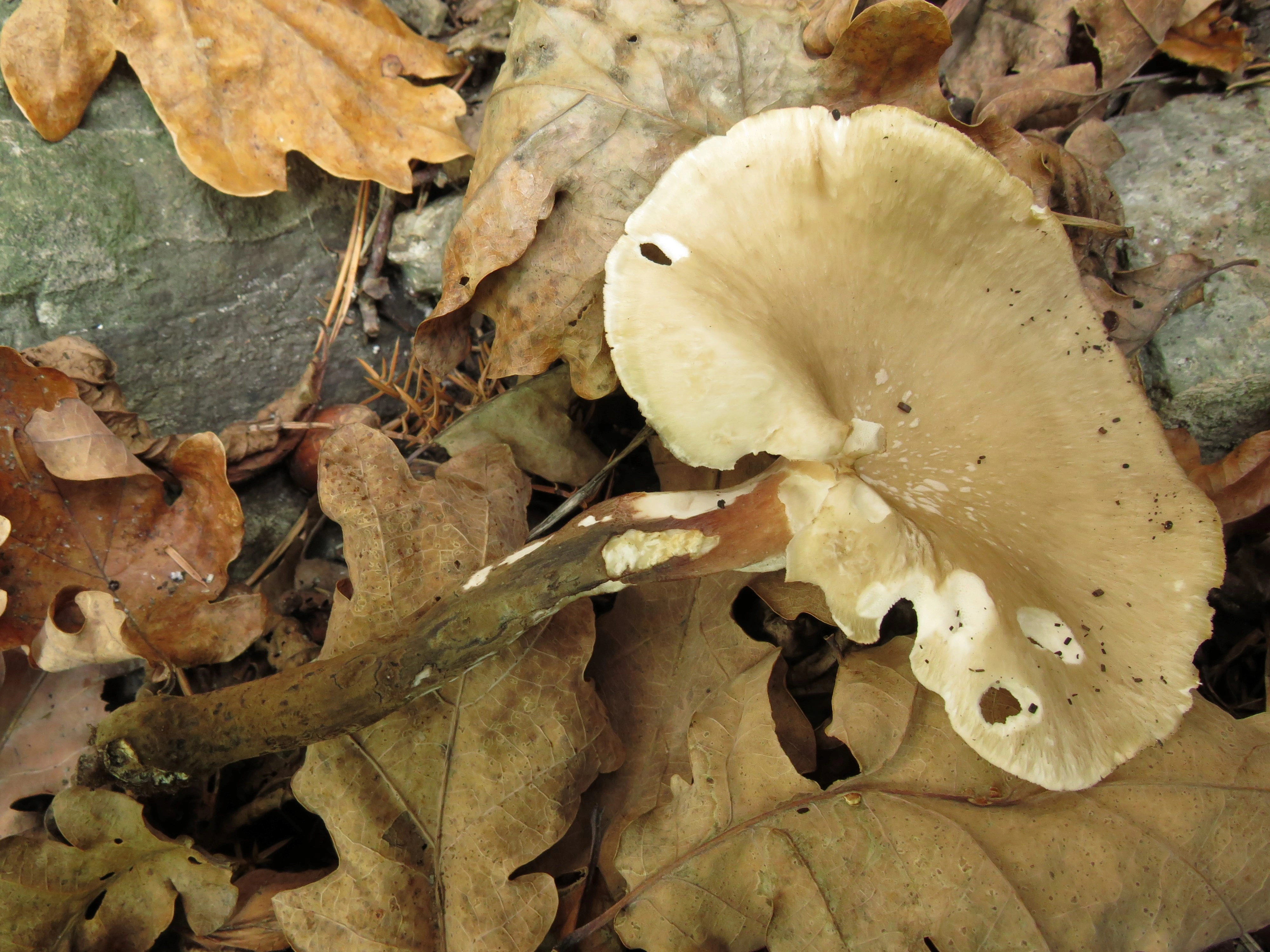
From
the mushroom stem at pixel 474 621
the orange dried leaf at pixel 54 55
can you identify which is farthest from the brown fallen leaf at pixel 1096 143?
the orange dried leaf at pixel 54 55

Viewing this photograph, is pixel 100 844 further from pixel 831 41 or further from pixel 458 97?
pixel 831 41

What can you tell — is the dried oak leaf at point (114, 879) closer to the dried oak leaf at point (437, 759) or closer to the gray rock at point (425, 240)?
the dried oak leaf at point (437, 759)

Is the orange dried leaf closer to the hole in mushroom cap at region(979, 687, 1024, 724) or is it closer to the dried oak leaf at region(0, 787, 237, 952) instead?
the dried oak leaf at region(0, 787, 237, 952)

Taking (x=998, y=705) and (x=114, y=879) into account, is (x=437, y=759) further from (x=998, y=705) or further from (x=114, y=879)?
(x=998, y=705)

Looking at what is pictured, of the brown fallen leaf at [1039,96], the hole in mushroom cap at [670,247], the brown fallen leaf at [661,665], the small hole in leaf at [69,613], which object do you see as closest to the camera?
the hole in mushroom cap at [670,247]

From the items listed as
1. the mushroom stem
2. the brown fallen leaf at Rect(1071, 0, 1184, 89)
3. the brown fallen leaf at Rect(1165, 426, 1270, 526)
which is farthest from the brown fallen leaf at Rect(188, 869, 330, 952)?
the brown fallen leaf at Rect(1071, 0, 1184, 89)

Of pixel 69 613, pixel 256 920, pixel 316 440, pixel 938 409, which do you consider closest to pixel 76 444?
pixel 69 613
